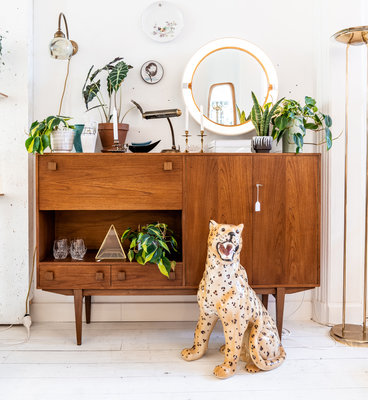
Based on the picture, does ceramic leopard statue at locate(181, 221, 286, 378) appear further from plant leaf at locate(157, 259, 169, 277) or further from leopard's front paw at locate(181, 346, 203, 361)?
plant leaf at locate(157, 259, 169, 277)

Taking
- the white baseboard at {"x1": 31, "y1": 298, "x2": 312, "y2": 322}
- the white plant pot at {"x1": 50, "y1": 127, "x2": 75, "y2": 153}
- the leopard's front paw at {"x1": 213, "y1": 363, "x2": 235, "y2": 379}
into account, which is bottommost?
the leopard's front paw at {"x1": 213, "y1": 363, "x2": 235, "y2": 379}

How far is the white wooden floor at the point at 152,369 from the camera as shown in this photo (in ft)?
6.09

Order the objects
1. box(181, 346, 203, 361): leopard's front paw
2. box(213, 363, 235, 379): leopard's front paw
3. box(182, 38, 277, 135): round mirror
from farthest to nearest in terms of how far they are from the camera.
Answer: box(182, 38, 277, 135): round mirror
box(181, 346, 203, 361): leopard's front paw
box(213, 363, 235, 379): leopard's front paw

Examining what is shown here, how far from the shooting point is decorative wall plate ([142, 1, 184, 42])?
8.79 ft

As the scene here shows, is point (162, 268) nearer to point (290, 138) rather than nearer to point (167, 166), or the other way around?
point (167, 166)

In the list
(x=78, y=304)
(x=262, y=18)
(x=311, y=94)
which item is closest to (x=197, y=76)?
(x=262, y=18)

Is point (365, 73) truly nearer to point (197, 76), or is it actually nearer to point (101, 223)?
point (197, 76)

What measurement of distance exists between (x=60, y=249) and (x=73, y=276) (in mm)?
185

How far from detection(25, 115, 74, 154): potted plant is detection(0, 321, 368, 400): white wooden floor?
110cm

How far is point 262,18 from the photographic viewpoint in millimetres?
2719

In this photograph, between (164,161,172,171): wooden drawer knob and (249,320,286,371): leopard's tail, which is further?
(164,161,172,171): wooden drawer knob

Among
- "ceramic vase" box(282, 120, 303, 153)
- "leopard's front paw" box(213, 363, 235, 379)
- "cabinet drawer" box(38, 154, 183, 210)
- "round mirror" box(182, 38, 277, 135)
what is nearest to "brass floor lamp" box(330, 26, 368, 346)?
"ceramic vase" box(282, 120, 303, 153)

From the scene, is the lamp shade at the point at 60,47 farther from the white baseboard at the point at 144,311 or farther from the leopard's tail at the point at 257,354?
the leopard's tail at the point at 257,354

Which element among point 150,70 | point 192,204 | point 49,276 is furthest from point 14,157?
point 192,204
